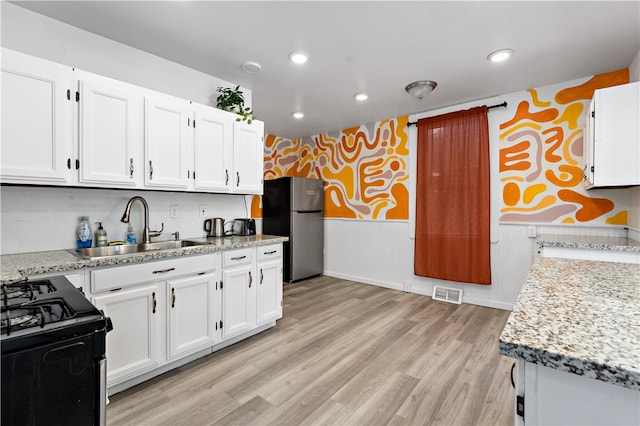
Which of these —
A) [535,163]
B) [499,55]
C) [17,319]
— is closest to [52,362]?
[17,319]

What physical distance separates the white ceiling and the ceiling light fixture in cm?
8

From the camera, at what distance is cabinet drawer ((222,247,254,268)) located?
250cm

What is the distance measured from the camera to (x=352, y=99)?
3674mm

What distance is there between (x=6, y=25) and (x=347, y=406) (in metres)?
3.22

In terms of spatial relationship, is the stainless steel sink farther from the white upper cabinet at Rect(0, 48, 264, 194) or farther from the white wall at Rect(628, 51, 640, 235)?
the white wall at Rect(628, 51, 640, 235)

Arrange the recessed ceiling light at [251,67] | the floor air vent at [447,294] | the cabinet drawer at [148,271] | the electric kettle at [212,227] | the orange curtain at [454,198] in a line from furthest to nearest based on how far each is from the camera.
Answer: the floor air vent at [447,294], the orange curtain at [454,198], the electric kettle at [212,227], the recessed ceiling light at [251,67], the cabinet drawer at [148,271]

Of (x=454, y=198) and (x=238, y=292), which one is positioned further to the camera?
(x=454, y=198)

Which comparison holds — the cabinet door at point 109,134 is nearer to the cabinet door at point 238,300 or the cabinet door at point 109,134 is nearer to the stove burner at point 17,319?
the cabinet door at point 238,300

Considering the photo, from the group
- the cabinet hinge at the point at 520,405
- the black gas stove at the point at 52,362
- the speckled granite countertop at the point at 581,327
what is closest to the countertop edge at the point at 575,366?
the speckled granite countertop at the point at 581,327

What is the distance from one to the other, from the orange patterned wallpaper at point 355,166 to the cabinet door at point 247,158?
2.04m

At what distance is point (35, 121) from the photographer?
1.79m

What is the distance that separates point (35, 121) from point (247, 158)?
1.51m

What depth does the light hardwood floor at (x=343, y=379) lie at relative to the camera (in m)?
1.76

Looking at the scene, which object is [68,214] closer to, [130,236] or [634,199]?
[130,236]
